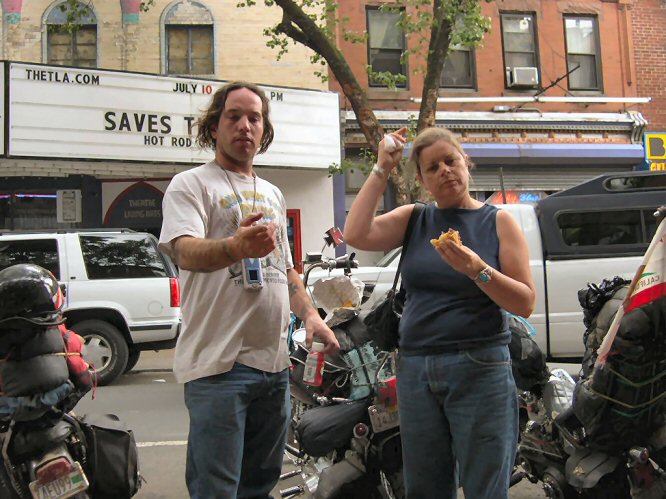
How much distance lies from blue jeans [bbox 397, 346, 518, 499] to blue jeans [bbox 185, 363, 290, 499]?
53 cm

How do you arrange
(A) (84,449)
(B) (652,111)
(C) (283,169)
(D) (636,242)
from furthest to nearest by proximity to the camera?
(B) (652,111) < (C) (283,169) < (D) (636,242) < (A) (84,449)

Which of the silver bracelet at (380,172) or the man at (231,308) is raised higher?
the silver bracelet at (380,172)

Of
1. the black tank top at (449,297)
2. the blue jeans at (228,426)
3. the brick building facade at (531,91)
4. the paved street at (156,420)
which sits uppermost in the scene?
the brick building facade at (531,91)

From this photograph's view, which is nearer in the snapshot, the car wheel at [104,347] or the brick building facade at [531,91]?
the car wheel at [104,347]

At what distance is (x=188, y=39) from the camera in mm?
14305

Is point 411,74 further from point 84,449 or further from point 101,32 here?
point 84,449

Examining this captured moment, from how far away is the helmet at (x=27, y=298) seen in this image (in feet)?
8.93

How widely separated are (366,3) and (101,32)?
234 inches

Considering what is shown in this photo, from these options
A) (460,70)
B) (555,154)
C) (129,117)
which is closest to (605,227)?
(555,154)

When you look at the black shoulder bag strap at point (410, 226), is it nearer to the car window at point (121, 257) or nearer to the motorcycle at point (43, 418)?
the motorcycle at point (43, 418)

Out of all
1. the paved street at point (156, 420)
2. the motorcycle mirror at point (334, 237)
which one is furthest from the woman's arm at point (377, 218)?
the paved street at point (156, 420)

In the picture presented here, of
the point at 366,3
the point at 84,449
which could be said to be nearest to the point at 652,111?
the point at 366,3

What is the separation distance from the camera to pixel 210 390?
7.27 ft

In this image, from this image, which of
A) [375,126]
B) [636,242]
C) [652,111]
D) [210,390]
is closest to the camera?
[210,390]
